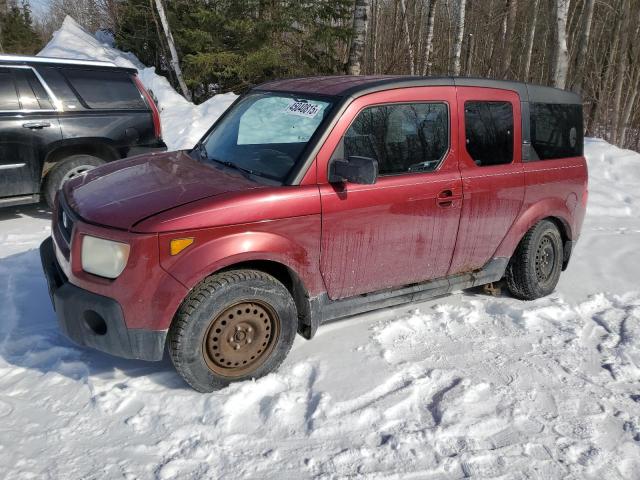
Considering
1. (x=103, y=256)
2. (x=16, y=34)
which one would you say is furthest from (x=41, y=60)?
(x=16, y=34)

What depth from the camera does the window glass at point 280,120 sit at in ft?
11.7

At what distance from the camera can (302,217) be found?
3.27m

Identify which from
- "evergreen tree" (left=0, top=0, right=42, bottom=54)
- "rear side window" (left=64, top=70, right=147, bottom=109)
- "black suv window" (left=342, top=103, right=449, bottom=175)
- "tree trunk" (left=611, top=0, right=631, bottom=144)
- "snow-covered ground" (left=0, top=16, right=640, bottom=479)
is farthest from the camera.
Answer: "evergreen tree" (left=0, top=0, right=42, bottom=54)

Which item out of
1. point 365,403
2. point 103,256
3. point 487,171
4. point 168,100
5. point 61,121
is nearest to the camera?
point 103,256

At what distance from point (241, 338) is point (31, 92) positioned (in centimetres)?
461

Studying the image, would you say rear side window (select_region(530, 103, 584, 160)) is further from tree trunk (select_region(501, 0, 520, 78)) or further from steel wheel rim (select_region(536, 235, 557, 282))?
tree trunk (select_region(501, 0, 520, 78))

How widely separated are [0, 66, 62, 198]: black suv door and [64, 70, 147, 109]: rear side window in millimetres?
400

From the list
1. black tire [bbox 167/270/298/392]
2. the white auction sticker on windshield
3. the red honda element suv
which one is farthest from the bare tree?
black tire [bbox 167/270/298/392]

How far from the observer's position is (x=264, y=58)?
16125 millimetres

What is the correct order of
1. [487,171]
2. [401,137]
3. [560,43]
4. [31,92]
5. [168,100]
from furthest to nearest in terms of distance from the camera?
[168,100]
[560,43]
[31,92]
[487,171]
[401,137]

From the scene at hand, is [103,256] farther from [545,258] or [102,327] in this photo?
[545,258]

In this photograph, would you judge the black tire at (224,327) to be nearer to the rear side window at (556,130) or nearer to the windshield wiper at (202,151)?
the windshield wiper at (202,151)

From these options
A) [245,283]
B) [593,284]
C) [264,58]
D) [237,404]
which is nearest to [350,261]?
[245,283]

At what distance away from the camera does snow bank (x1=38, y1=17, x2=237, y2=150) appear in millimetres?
10828
